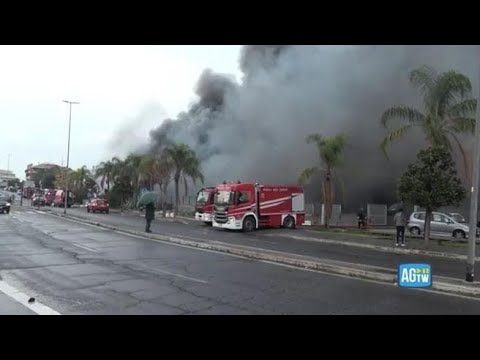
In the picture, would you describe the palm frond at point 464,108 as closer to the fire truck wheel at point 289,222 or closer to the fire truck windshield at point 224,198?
the fire truck wheel at point 289,222

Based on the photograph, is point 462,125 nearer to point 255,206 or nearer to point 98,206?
point 255,206

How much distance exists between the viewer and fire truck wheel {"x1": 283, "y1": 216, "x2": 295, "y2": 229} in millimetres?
29156

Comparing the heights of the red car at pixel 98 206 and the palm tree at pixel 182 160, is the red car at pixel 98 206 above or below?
below

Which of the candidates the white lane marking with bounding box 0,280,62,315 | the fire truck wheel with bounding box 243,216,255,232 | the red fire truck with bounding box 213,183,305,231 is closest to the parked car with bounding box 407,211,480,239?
the red fire truck with bounding box 213,183,305,231

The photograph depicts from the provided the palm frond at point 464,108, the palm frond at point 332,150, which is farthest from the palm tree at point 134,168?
the palm frond at point 464,108

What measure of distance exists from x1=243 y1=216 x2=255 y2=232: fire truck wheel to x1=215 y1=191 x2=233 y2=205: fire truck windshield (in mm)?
1289

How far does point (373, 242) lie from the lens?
21.0 meters

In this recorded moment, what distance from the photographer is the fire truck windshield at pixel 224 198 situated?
27047 millimetres

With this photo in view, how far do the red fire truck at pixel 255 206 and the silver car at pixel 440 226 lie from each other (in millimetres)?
6643

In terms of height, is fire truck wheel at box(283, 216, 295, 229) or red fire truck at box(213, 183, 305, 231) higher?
red fire truck at box(213, 183, 305, 231)

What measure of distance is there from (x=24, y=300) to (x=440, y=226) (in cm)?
2493

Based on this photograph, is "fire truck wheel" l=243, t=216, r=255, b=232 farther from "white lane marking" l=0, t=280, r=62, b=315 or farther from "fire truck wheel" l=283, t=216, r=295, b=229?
"white lane marking" l=0, t=280, r=62, b=315
